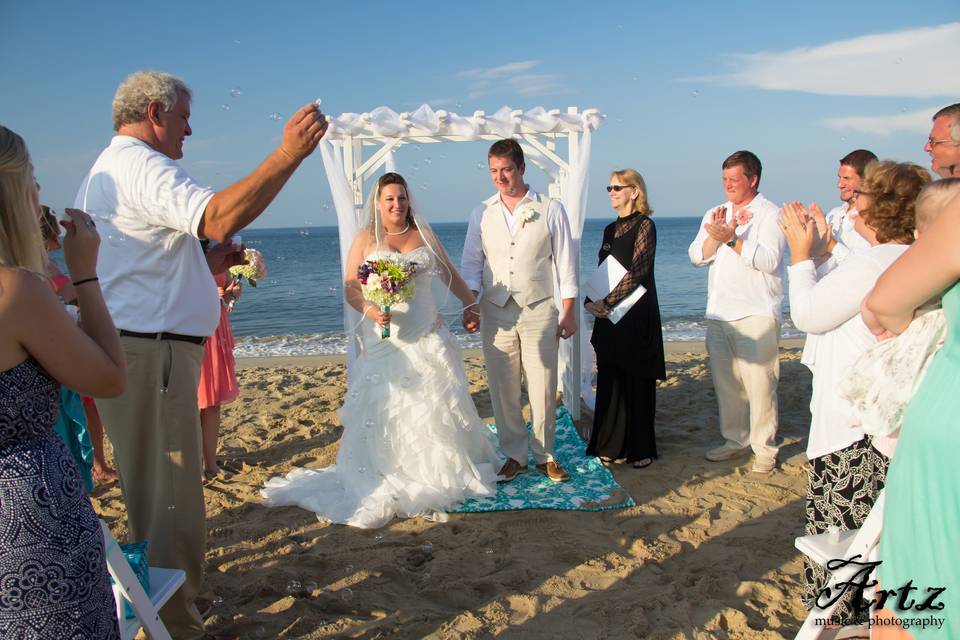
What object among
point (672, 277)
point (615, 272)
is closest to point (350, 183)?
point (615, 272)

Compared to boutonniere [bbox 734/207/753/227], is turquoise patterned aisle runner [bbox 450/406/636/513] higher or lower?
lower

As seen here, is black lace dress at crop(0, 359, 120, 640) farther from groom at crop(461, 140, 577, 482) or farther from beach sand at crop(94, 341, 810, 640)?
groom at crop(461, 140, 577, 482)

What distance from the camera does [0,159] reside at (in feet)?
5.52

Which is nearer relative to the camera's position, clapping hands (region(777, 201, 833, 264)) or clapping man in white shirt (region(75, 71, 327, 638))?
clapping man in white shirt (region(75, 71, 327, 638))

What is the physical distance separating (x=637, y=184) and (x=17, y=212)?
4.56m

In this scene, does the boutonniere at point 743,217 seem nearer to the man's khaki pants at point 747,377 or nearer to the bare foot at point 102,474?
the man's khaki pants at point 747,377

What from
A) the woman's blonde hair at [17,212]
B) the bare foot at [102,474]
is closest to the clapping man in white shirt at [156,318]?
the woman's blonde hair at [17,212]

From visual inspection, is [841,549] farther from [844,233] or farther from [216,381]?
[216,381]

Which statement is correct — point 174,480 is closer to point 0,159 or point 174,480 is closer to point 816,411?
point 0,159

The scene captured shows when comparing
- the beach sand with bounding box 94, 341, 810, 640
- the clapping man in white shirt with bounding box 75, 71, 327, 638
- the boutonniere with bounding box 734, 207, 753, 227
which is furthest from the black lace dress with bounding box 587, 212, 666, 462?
the clapping man in white shirt with bounding box 75, 71, 327, 638

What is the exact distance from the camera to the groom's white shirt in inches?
204

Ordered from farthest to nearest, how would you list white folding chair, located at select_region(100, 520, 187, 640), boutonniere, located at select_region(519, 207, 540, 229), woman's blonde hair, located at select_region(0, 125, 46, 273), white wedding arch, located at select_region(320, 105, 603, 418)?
1. white wedding arch, located at select_region(320, 105, 603, 418)
2. boutonniere, located at select_region(519, 207, 540, 229)
3. white folding chair, located at select_region(100, 520, 187, 640)
4. woman's blonde hair, located at select_region(0, 125, 46, 273)

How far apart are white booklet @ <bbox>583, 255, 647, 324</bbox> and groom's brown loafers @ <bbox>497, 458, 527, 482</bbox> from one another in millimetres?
1397

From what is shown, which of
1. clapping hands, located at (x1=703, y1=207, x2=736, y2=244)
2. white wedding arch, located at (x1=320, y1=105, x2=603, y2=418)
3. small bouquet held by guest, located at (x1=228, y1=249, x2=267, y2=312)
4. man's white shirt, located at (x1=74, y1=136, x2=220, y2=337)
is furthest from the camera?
white wedding arch, located at (x1=320, y1=105, x2=603, y2=418)
